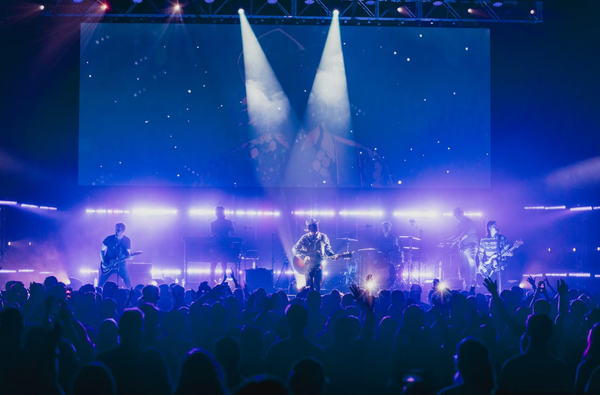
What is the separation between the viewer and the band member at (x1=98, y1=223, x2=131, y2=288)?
11641 millimetres

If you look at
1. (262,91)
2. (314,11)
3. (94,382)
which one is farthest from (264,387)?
(314,11)

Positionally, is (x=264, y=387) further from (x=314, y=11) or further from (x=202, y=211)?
(x=202, y=211)

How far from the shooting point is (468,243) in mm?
13312

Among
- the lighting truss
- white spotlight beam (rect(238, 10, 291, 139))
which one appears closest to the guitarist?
the lighting truss

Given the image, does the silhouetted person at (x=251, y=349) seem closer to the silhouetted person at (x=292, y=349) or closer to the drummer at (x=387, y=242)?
the silhouetted person at (x=292, y=349)

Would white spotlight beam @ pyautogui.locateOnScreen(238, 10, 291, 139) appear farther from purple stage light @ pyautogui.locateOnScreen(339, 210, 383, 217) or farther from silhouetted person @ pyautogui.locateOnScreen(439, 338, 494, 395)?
silhouetted person @ pyautogui.locateOnScreen(439, 338, 494, 395)

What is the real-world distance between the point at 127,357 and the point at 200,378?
43.3 inches

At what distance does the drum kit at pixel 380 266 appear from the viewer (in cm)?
1240

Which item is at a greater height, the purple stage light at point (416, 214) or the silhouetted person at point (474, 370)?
the purple stage light at point (416, 214)

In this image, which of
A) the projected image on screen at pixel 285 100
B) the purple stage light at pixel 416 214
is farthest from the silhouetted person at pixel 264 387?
the purple stage light at pixel 416 214

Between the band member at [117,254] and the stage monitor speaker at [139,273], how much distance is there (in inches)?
38.9

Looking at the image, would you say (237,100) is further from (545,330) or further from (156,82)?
(545,330)

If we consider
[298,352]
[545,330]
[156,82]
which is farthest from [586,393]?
[156,82]

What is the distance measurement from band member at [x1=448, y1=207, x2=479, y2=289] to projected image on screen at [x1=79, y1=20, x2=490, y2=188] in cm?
118
